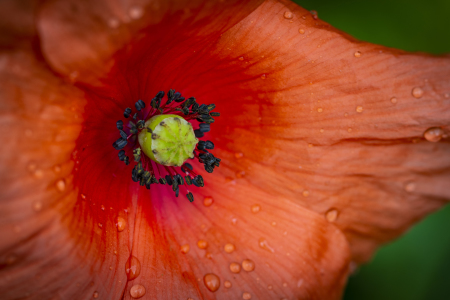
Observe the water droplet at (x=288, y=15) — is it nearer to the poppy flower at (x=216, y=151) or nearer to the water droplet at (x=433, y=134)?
the poppy flower at (x=216, y=151)

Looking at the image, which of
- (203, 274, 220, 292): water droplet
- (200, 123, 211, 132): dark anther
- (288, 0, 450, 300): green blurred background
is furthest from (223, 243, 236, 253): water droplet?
(288, 0, 450, 300): green blurred background

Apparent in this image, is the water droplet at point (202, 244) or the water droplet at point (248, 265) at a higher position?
the water droplet at point (202, 244)

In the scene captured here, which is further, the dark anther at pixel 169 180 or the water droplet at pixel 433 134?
the dark anther at pixel 169 180

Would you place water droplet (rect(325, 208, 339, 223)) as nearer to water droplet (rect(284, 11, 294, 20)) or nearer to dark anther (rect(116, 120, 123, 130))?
water droplet (rect(284, 11, 294, 20))

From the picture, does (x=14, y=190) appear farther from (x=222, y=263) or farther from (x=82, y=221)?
(x=222, y=263)

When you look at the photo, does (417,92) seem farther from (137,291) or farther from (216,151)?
(137,291)

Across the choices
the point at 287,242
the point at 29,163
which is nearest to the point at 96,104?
the point at 29,163

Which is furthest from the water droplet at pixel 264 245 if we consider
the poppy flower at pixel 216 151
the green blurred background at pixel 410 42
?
the green blurred background at pixel 410 42

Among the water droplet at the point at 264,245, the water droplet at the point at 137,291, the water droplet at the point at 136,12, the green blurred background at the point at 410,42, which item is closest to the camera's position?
the water droplet at the point at 136,12
